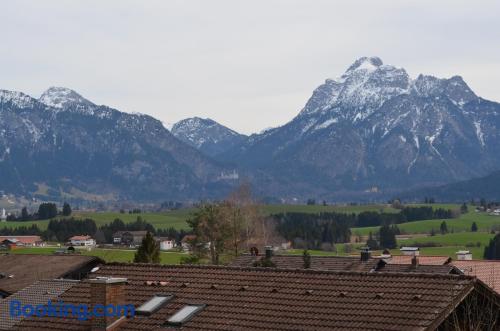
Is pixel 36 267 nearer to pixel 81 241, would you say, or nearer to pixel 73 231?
pixel 81 241

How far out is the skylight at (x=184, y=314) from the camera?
21578 mm

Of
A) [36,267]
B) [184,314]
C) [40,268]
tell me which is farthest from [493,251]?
[184,314]

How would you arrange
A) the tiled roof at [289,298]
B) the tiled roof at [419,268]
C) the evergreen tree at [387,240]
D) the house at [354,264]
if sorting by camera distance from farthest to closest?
the evergreen tree at [387,240] < the house at [354,264] < the tiled roof at [419,268] < the tiled roof at [289,298]

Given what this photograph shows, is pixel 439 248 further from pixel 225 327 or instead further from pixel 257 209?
pixel 225 327

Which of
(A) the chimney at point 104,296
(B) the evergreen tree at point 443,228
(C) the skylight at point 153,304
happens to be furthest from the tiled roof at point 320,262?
(B) the evergreen tree at point 443,228

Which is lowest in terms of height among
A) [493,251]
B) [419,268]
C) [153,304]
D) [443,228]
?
[493,251]

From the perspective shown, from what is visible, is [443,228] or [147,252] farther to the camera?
[443,228]

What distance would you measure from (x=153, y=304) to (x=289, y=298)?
149 inches

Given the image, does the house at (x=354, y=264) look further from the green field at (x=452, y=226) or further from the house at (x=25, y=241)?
the green field at (x=452, y=226)

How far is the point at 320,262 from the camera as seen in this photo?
49.5 metres

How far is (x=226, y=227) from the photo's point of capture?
212 ft

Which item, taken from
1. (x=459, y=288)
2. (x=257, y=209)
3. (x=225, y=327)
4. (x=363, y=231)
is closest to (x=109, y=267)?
(x=225, y=327)

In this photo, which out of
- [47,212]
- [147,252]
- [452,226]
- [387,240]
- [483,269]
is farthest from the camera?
[47,212]

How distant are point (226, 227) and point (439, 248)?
5941 centimetres
